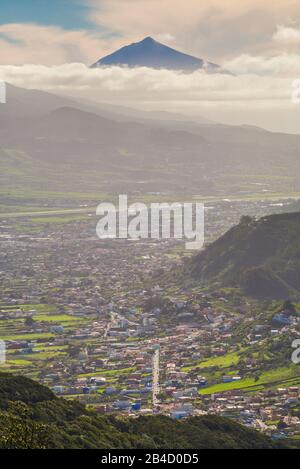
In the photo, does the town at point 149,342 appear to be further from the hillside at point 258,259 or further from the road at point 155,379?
the hillside at point 258,259

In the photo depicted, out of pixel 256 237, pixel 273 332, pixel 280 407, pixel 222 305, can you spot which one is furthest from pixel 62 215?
pixel 280 407

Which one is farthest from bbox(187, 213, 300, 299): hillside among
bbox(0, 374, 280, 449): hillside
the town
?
bbox(0, 374, 280, 449): hillside

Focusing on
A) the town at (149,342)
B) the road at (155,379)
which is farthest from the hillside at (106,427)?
the road at (155,379)

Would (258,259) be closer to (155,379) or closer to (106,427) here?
(155,379)

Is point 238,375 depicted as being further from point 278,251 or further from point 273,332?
point 278,251

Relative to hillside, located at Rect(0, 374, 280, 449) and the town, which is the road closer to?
the town
